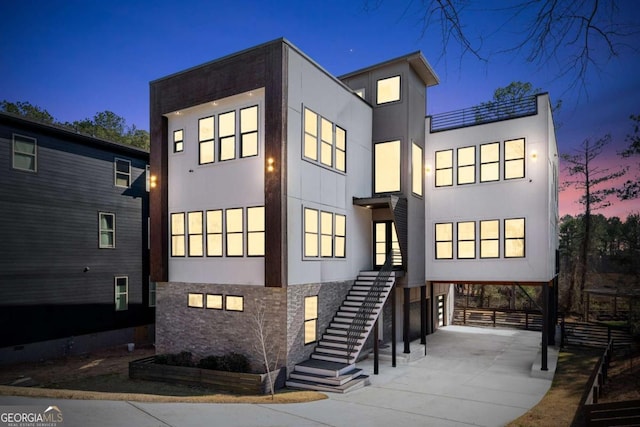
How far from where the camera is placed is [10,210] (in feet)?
57.4

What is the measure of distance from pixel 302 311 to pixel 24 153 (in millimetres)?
13782

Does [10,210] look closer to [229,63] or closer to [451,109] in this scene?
[229,63]

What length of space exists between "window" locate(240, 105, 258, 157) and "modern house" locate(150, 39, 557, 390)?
0.16ft

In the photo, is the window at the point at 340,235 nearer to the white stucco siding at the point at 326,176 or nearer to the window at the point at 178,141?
the white stucco siding at the point at 326,176

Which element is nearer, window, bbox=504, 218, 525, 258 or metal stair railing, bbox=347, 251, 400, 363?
metal stair railing, bbox=347, 251, 400, 363

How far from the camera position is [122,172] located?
22.6 m

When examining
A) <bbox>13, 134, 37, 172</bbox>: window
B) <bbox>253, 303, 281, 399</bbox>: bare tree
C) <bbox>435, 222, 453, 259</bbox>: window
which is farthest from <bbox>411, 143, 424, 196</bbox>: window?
<bbox>13, 134, 37, 172</bbox>: window

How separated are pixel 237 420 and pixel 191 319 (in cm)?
734

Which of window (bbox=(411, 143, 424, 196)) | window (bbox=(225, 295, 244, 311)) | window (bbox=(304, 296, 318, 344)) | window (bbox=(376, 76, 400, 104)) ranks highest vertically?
window (bbox=(376, 76, 400, 104))

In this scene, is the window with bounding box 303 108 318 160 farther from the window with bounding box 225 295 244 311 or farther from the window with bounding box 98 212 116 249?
the window with bounding box 98 212 116 249

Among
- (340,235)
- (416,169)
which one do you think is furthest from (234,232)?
(416,169)

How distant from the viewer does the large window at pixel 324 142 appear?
14.9 m

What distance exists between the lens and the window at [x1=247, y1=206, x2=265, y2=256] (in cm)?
1407

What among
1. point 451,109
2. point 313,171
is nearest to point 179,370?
point 313,171
